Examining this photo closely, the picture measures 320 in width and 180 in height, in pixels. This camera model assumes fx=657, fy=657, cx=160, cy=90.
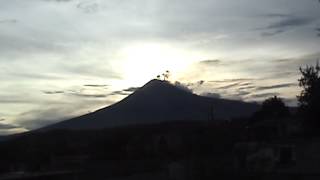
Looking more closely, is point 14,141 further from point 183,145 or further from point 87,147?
point 183,145

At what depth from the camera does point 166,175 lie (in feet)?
144

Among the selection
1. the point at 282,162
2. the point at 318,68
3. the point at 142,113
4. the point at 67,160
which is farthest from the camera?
the point at 142,113

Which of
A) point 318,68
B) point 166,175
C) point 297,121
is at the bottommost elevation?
point 166,175

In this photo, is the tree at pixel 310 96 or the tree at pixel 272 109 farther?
the tree at pixel 272 109

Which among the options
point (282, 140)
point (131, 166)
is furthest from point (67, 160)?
point (282, 140)

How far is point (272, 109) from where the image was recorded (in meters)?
94.8

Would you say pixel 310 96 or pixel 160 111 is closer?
pixel 310 96

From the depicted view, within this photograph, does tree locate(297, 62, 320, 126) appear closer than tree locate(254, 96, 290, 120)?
Yes

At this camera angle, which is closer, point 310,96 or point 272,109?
point 310,96

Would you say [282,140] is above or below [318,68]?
below

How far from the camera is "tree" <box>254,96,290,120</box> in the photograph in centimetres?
9075

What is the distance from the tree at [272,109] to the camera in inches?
3573

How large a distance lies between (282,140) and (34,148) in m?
31.4

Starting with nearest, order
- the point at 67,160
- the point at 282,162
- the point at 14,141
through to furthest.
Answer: the point at 282,162, the point at 67,160, the point at 14,141
